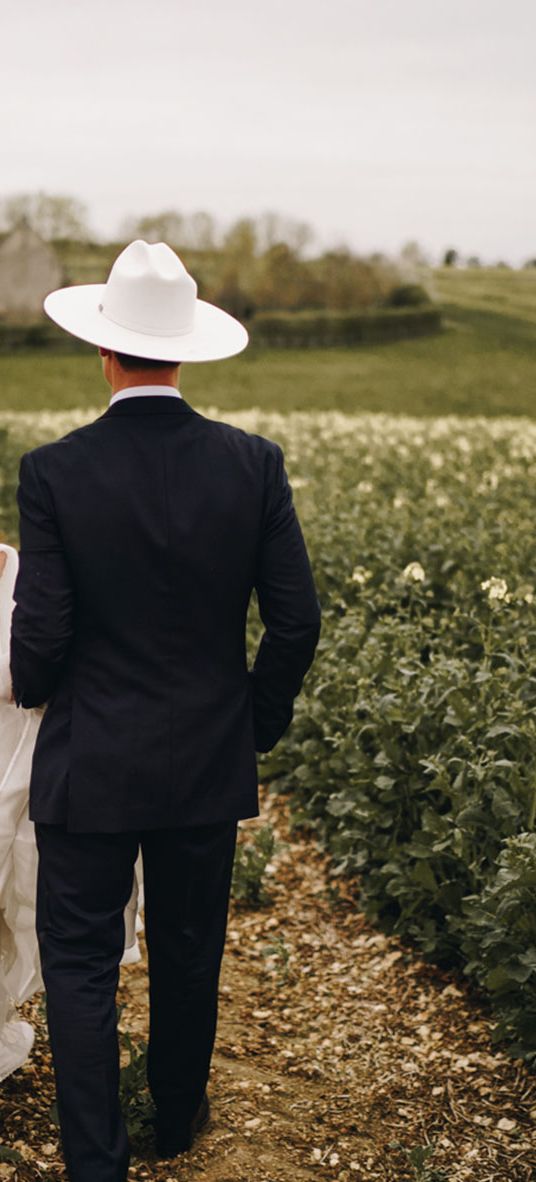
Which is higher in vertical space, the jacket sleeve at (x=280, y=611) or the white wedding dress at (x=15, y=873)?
the jacket sleeve at (x=280, y=611)

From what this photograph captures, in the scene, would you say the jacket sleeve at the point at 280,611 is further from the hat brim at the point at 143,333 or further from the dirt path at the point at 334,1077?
the dirt path at the point at 334,1077

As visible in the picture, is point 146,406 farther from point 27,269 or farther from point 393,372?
point 27,269

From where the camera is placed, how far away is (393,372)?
27078mm

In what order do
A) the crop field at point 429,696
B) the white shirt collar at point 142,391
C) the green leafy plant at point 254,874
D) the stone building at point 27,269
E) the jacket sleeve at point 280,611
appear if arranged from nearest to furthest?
1. the white shirt collar at point 142,391
2. the jacket sleeve at point 280,611
3. the crop field at point 429,696
4. the green leafy plant at point 254,874
5. the stone building at point 27,269

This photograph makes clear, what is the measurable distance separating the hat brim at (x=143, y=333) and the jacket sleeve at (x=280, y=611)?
27cm

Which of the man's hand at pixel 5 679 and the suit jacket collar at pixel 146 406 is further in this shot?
the man's hand at pixel 5 679

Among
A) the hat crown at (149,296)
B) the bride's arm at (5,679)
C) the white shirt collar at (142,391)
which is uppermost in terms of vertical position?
the hat crown at (149,296)

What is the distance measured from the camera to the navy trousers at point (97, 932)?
9.41 feet

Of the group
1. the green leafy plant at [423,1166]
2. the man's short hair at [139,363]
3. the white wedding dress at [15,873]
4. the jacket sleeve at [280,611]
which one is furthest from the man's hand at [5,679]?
the green leafy plant at [423,1166]

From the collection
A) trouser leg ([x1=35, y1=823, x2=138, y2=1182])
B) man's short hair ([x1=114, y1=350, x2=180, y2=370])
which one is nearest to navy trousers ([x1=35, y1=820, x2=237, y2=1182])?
trouser leg ([x1=35, y1=823, x2=138, y2=1182])

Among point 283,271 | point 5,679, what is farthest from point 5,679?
point 283,271

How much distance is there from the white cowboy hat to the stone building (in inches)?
1332

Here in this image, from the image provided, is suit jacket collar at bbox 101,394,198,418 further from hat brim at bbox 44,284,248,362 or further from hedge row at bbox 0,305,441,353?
hedge row at bbox 0,305,441,353

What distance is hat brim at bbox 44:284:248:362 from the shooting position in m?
2.86
